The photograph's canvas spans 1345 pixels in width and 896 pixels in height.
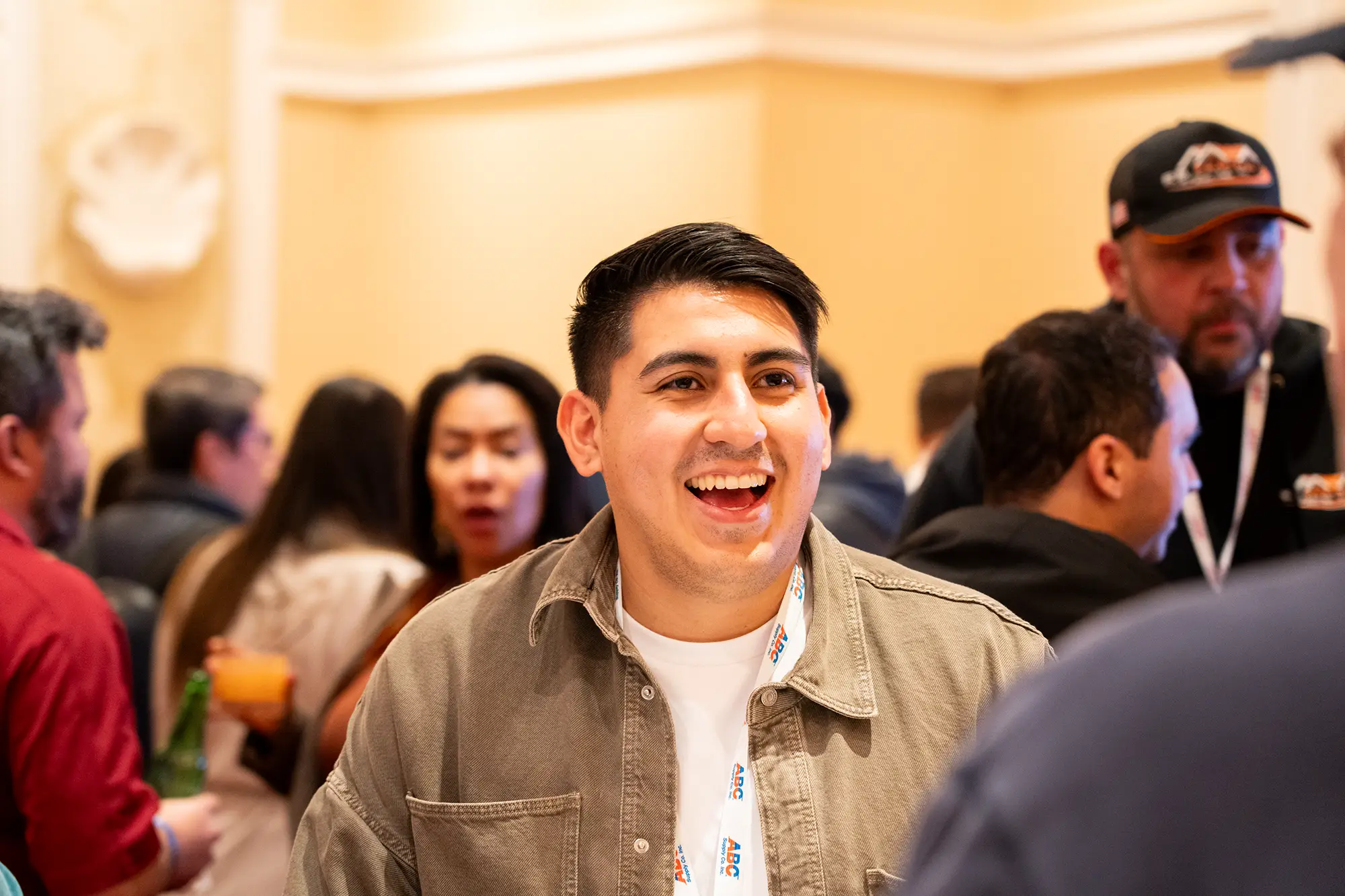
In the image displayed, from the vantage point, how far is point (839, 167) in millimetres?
5684

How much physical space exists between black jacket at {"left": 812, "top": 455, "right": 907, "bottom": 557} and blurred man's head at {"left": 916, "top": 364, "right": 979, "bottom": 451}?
0.45 m

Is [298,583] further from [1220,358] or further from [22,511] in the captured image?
[1220,358]

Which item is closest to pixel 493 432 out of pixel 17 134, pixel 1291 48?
pixel 1291 48

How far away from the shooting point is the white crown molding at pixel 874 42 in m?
5.28

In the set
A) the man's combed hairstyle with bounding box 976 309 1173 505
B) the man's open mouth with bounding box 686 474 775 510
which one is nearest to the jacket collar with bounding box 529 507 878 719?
the man's open mouth with bounding box 686 474 775 510

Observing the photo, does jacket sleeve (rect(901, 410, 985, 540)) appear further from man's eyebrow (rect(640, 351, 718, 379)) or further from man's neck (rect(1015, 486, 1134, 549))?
man's eyebrow (rect(640, 351, 718, 379))

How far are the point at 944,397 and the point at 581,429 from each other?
2.65 m

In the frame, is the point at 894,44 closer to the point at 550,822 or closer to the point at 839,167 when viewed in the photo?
the point at 839,167

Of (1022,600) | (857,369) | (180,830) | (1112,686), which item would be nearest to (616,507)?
Answer: (1022,600)

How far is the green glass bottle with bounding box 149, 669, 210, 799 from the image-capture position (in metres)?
2.77

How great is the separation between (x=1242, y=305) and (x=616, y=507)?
4.82 ft

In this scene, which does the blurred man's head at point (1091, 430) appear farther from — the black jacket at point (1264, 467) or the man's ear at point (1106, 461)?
the black jacket at point (1264, 467)

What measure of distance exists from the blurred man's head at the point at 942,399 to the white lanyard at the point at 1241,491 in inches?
62.0

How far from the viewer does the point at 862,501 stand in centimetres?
372
